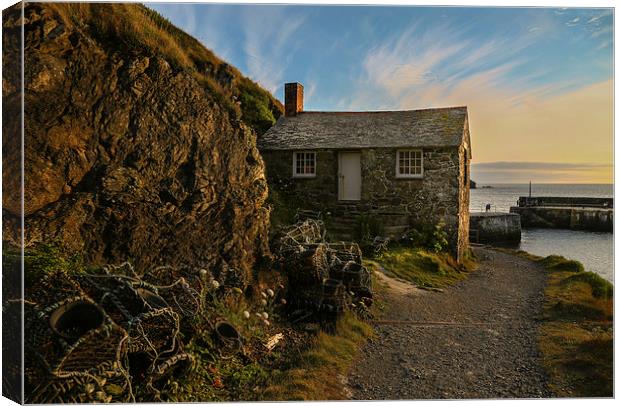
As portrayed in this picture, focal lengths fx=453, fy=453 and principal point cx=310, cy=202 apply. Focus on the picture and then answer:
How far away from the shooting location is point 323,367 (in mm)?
4996

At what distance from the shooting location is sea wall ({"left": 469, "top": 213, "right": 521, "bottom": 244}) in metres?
21.4

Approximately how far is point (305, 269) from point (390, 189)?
6.72 m

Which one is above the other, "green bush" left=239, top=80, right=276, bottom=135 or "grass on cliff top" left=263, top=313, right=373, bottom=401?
"green bush" left=239, top=80, right=276, bottom=135

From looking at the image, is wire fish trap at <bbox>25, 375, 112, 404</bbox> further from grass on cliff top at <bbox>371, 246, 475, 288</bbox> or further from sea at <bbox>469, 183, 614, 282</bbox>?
grass on cliff top at <bbox>371, 246, 475, 288</bbox>

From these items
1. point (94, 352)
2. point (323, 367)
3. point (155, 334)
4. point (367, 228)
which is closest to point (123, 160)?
point (155, 334)

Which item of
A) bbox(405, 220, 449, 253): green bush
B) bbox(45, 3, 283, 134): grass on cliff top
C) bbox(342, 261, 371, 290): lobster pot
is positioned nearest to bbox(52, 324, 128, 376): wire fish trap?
bbox(45, 3, 283, 134): grass on cliff top

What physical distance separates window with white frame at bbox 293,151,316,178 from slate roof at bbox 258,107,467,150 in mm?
306

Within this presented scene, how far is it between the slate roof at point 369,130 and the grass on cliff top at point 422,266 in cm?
298

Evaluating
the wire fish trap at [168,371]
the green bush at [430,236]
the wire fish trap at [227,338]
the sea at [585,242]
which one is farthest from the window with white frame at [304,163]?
the wire fish trap at [168,371]

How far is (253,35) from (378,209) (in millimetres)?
7880

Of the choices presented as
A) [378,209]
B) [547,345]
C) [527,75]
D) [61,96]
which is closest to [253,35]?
[61,96]

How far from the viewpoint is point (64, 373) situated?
11.5 feet

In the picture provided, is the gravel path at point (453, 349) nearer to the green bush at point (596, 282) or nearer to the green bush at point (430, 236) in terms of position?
the green bush at point (596, 282)

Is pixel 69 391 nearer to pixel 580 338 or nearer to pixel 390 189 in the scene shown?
pixel 580 338
